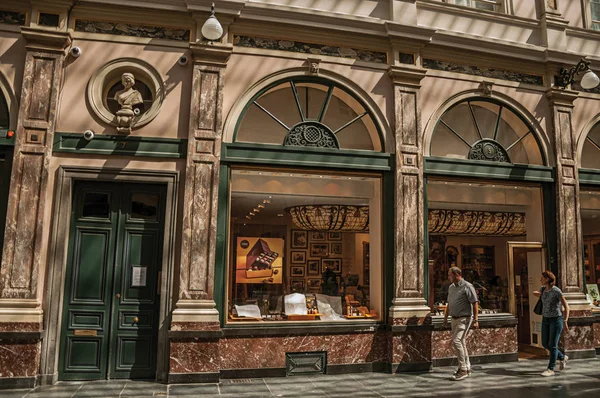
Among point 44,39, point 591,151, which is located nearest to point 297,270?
point 44,39

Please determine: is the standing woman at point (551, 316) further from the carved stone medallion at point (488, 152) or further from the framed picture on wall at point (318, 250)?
the framed picture on wall at point (318, 250)

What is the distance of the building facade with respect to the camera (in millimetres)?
6836

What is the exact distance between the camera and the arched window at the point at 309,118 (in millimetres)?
7848

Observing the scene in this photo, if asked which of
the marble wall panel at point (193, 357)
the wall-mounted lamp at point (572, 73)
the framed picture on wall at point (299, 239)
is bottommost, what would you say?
the marble wall panel at point (193, 357)

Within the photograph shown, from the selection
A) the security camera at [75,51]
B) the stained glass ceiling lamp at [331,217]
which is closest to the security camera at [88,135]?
the security camera at [75,51]

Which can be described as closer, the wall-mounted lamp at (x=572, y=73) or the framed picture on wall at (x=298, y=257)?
the framed picture on wall at (x=298, y=257)

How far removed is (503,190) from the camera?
29.4 feet

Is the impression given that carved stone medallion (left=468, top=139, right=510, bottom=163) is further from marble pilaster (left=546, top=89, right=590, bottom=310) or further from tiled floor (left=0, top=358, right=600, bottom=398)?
tiled floor (left=0, top=358, right=600, bottom=398)

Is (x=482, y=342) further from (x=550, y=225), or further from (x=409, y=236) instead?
(x=550, y=225)

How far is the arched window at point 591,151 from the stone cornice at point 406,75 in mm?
3992

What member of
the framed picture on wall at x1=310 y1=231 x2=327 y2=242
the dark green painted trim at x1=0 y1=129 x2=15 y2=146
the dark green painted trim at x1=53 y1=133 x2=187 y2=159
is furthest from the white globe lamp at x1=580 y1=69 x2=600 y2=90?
the dark green painted trim at x1=0 y1=129 x2=15 y2=146

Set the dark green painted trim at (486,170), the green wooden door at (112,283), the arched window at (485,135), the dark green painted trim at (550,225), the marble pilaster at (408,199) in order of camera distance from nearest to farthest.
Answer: the green wooden door at (112,283), the marble pilaster at (408,199), the dark green painted trim at (486,170), the arched window at (485,135), the dark green painted trim at (550,225)

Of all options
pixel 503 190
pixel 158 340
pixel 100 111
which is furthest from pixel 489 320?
pixel 100 111

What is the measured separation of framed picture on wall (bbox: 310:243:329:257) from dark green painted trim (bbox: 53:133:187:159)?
254cm
